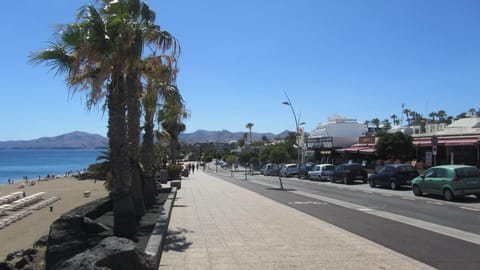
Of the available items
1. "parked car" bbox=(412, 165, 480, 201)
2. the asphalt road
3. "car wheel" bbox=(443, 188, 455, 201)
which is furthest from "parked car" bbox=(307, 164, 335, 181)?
the asphalt road

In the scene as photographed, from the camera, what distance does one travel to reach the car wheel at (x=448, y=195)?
62.1ft

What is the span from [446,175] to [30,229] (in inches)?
717

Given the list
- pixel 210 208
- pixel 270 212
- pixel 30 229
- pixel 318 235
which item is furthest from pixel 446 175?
pixel 30 229

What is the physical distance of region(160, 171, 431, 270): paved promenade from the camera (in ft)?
24.6

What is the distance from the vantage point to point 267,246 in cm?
894

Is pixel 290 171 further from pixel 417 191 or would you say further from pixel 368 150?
pixel 417 191

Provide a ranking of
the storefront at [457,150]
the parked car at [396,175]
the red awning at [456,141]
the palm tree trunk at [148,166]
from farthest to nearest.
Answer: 1. the storefront at [457,150]
2. the red awning at [456,141]
3. the parked car at [396,175]
4. the palm tree trunk at [148,166]

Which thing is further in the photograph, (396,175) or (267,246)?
(396,175)

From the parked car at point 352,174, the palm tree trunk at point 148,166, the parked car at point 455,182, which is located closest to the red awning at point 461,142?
the parked car at point 352,174

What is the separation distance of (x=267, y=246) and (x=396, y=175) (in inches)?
780

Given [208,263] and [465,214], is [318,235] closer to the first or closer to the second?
[208,263]

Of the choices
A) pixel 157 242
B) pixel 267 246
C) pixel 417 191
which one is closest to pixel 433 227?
pixel 267 246

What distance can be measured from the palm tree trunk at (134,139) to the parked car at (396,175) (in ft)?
58.6

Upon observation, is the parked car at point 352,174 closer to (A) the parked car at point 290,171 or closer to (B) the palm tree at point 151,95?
(A) the parked car at point 290,171
